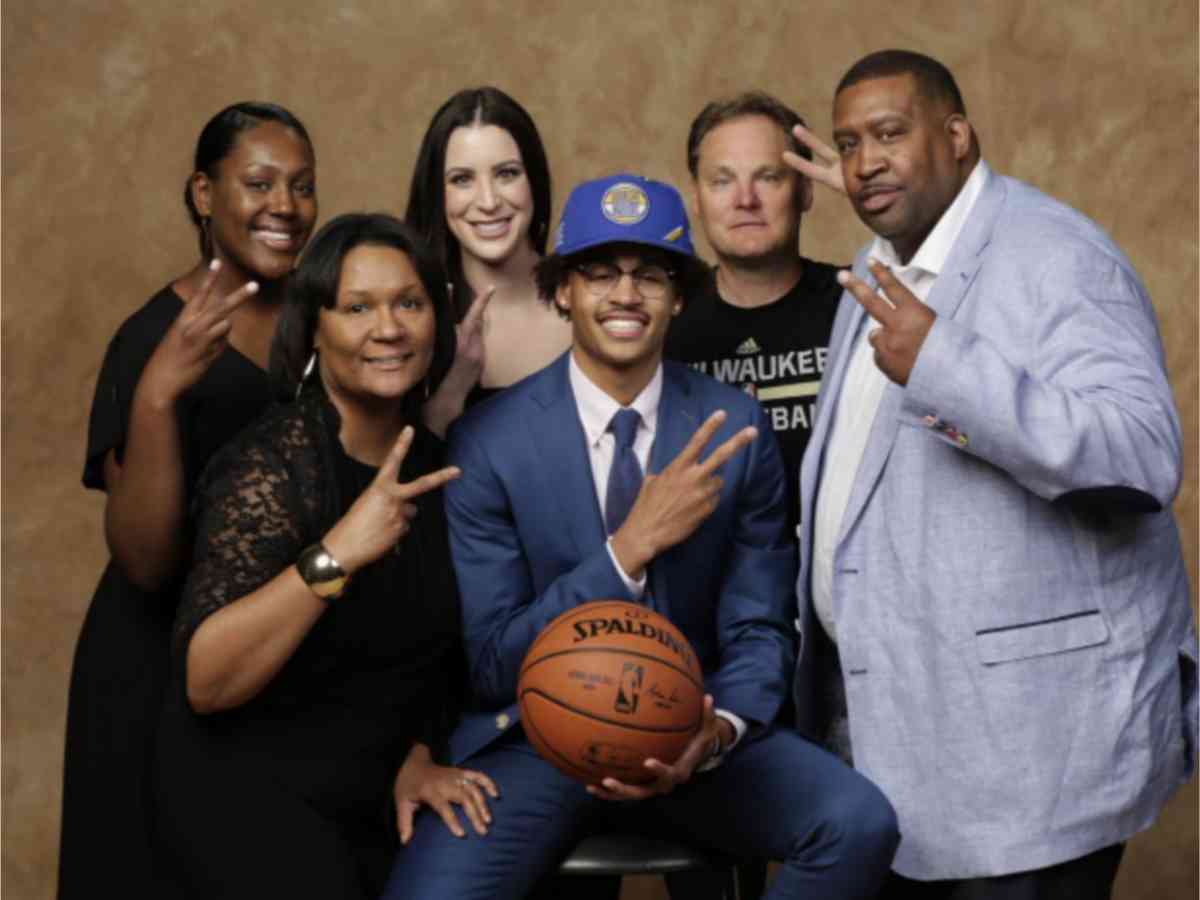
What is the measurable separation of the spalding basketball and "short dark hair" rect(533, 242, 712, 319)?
71 centimetres

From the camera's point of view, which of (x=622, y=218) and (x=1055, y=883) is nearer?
(x=1055, y=883)

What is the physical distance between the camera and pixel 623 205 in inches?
137

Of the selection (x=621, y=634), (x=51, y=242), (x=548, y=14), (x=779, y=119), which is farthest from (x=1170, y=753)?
(x=51, y=242)

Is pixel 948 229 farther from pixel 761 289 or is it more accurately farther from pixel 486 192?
pixel 486 192

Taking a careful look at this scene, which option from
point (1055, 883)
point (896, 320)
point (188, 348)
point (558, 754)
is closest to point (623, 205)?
point (896, 320)

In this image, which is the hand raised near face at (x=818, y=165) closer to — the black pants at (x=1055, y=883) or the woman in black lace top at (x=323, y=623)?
the woman in black lace top at (x=323, y=623)

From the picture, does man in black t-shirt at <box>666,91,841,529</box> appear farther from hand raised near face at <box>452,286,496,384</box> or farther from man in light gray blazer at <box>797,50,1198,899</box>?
man in light gray blazer at <box>797,50,1198,899</box>

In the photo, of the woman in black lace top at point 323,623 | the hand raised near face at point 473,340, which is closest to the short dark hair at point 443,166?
the hand raised near face at point 473,340

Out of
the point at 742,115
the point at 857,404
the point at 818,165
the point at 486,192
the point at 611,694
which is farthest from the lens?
the point at 742,115

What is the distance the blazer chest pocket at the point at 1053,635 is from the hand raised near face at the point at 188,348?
1405 millimetres

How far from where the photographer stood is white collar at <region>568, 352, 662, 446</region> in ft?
11.4

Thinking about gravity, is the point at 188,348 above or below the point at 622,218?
below

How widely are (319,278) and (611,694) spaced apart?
945mm

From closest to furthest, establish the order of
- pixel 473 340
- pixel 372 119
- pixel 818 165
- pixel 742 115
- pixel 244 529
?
pixel 244 529
pixel 818 165
pixel 473 340
pixel 742 115
pixel 372 119
